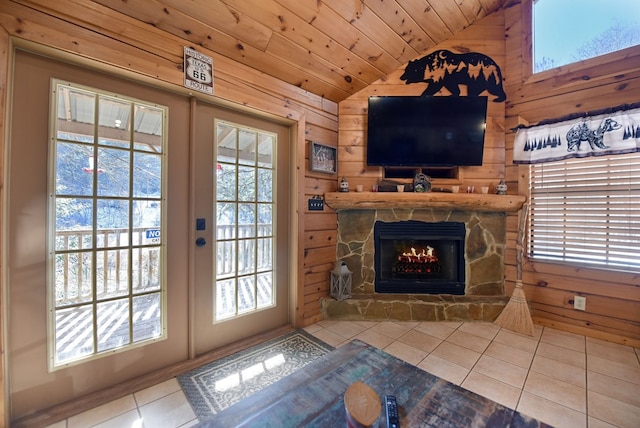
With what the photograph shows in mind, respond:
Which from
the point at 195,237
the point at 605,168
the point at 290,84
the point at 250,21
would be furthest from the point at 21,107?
the point at 605,168

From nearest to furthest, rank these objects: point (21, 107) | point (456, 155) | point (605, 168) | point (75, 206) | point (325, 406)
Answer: point (325, 406) < point (21, 107) < point (75, 206) < point (605, 168) < point (456, 155)

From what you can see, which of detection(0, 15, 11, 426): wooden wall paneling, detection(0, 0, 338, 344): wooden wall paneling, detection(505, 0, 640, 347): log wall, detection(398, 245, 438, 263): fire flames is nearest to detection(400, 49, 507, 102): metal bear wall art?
detection(505, 0, 640, 347): log wall

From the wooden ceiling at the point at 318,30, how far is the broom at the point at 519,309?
2017 mm

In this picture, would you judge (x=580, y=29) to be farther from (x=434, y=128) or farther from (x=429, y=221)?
(x=429, y=221)

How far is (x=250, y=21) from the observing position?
186cm

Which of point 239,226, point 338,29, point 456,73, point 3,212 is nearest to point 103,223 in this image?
point 3,212

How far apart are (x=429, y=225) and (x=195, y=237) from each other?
2.29 metres

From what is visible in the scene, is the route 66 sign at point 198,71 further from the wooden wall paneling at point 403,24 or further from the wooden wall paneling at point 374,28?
the wooden wall paneling at point 403,24

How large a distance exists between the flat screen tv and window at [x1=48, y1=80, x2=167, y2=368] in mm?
2096

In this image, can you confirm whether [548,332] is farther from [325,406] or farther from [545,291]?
[325,406]

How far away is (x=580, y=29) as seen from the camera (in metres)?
2.49

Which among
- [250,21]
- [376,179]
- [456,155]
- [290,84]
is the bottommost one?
[376,179]

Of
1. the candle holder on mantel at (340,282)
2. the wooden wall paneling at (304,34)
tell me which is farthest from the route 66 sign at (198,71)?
the candle holder on mantel at (340,282)

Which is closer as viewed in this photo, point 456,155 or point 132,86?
point 132,86
